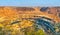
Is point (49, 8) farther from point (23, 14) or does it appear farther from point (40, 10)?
point (23, 14)

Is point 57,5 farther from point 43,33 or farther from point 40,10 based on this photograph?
point 43,33

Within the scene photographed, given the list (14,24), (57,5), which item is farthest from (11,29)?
(57,5)

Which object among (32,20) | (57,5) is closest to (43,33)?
(32,20)

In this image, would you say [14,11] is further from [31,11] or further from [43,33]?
[43,33]

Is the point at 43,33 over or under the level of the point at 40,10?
under
